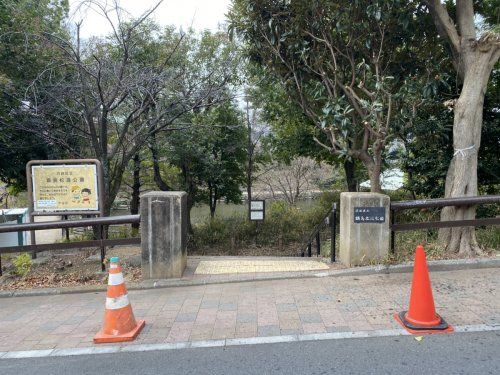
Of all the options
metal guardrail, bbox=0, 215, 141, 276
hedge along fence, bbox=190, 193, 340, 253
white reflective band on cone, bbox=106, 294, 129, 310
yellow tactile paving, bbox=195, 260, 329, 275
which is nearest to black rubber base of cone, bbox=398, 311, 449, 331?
yellow tactile paving, bbox=195, 260, 329, 275

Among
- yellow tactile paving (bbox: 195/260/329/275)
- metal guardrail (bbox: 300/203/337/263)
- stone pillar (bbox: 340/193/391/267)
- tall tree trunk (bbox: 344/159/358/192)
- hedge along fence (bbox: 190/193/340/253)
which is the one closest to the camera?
stone pillar (bbox: 340/193/391/267)

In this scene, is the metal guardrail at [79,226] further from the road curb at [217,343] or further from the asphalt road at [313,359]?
the asphalt road at [313,359]

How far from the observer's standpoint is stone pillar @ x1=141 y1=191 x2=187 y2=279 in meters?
5.61

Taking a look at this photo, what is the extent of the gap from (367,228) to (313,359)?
2791 millimetres

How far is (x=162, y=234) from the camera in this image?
5672 mm

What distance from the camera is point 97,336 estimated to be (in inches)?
153

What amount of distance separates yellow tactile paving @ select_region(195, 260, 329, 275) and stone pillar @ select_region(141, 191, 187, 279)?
→ 527mm

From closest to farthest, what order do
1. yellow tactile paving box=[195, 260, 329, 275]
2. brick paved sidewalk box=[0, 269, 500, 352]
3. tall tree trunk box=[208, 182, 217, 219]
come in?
1. brick paved sidewalk box=[0, 269, 500, 352]
2. yellow tactile paving box=[195, 260, 329, 275]
3. tall tree trunk box=[208, 182, 217, 219]

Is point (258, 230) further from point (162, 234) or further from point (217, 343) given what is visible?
point (217, 343)

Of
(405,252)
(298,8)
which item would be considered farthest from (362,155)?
(298,8)

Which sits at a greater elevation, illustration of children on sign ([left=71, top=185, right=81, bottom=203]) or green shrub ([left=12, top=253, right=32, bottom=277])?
illustration of children on sign ([left=71, top=185, right=81, bottom=203])

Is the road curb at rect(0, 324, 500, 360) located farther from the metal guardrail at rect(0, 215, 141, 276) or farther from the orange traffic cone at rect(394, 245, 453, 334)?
the metal guardrail at rect(0, 215, 141, 276)

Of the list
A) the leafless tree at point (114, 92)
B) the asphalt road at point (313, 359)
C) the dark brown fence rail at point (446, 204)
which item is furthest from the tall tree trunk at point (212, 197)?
the asphalt road at point (313, 359)

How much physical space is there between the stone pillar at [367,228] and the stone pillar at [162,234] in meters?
2.46
